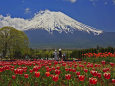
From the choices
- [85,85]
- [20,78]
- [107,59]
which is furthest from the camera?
[107,59]

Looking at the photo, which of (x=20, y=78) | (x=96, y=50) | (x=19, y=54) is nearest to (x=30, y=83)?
(x=20, y=78)

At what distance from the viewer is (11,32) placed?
55.3 meters

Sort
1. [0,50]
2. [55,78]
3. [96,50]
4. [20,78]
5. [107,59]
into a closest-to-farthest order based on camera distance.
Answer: [55,78] < [20,78] < [107,59] < [96,50] < [0,50]

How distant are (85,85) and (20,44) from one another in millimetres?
48184

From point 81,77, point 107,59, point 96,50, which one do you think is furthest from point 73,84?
point 96,50

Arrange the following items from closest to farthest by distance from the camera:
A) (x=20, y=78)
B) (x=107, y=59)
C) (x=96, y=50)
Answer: (x=20, y=78)
(x=107, y=59)
(x=96, y=50)

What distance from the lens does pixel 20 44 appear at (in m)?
54.2

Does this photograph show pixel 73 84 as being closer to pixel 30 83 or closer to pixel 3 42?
pixel 30 83

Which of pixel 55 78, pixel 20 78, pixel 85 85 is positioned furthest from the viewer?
pixel 20 78

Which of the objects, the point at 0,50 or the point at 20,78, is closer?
the point at 20,78

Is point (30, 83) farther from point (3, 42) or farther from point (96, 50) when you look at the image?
point (3, 42)

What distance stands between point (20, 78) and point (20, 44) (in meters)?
46.3

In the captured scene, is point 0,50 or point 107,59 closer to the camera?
point 107,59

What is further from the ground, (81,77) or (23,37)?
(23,37)
